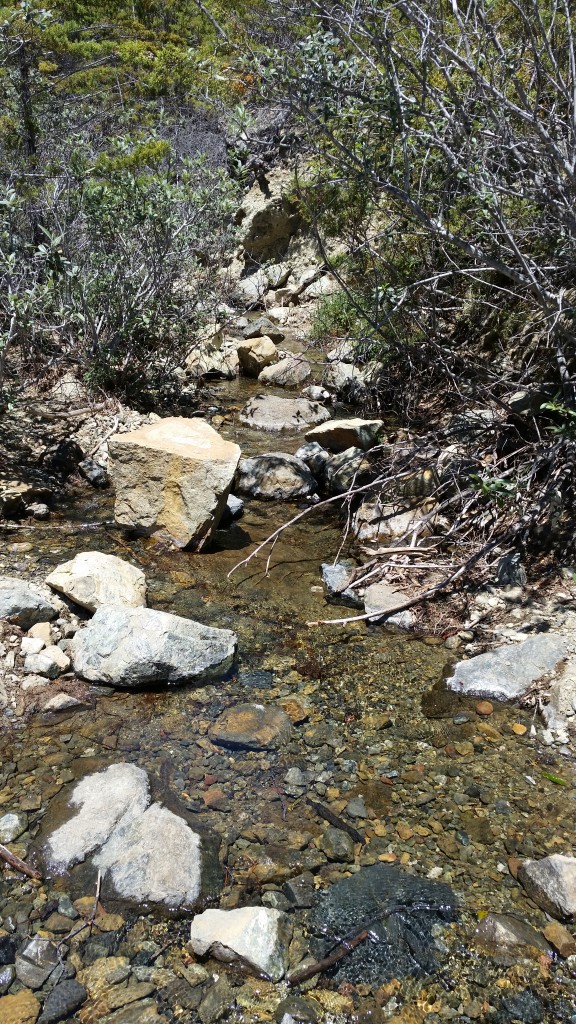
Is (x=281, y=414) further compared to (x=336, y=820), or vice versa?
(x=281, y=414)

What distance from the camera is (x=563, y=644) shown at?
402 centimetres

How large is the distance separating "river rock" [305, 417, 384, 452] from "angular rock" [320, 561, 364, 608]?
2072 mm

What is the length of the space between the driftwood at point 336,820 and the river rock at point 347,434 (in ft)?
14.2

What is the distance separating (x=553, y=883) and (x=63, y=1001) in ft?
5.84

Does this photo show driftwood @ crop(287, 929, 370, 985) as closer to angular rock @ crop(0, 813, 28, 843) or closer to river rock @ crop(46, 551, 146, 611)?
angular rock @ crop(0, 813, 28, 843)

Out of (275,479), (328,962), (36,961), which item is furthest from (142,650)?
(275,479)

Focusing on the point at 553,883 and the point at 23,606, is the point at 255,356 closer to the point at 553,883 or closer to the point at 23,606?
the point at 23,606

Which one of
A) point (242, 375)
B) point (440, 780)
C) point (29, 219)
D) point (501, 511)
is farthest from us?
point (242, 375)

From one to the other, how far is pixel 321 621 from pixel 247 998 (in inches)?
97.6

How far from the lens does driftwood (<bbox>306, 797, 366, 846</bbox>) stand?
3030 millimetres

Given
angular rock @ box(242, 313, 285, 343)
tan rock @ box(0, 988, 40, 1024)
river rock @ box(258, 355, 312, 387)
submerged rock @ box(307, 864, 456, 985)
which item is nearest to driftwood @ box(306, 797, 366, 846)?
submerged rock @ box(307, 864, 456, 985)

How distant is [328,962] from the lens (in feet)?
8.14

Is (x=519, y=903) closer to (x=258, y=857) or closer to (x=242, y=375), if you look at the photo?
(x=258, y=857)

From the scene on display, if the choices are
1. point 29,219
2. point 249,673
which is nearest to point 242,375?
point 29,219
